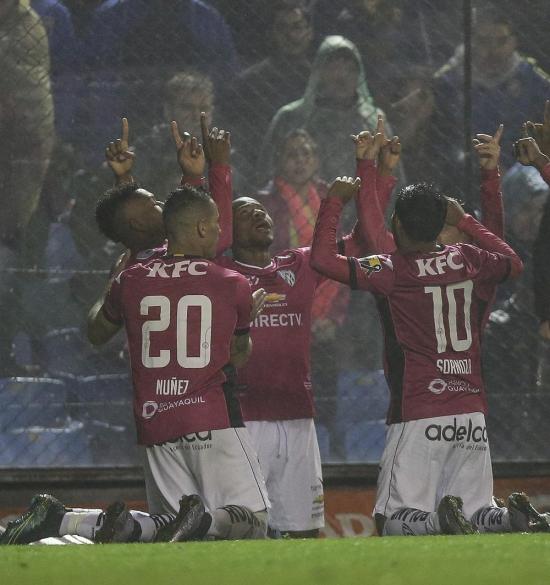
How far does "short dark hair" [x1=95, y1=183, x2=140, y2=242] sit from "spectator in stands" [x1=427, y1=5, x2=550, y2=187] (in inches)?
101

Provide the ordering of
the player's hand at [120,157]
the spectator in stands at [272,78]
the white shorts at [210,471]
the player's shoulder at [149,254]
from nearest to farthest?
the white shorts at [210,471]
the player's shoulder at [149,254]
the player's hand at [120,157]
the spectator in stands at [272,78]

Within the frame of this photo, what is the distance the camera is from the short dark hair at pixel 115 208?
533cm

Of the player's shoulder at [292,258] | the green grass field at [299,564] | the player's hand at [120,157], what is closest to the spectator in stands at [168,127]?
the player's shoulder at [292,258]

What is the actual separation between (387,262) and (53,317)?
8.59 feet

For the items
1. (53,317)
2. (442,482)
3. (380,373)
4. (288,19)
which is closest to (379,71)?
(288,19)

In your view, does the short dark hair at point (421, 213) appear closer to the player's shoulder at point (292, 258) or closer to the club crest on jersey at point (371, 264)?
the club crest on jersey at point (371, 264)

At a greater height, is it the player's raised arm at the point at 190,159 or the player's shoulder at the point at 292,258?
the player's raised arm at the point at 190,159

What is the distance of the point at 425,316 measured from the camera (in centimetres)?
520

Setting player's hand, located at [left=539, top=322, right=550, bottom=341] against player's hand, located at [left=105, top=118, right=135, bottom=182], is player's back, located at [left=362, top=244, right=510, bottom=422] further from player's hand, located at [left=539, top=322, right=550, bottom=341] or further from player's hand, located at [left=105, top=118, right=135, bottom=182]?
player's hand, located at [left=539, top=322, right=550, bottom=341]

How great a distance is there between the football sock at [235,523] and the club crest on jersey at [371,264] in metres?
1.09

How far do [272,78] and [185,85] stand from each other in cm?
50

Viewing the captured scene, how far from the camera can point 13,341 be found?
23.6 ft

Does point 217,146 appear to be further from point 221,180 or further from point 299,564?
point 299,564

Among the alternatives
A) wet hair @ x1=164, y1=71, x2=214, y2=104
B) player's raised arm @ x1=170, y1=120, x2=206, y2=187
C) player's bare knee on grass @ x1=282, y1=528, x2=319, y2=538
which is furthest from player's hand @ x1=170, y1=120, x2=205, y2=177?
wet hair @ x1=164, y1=71, x2=214, y2=104
